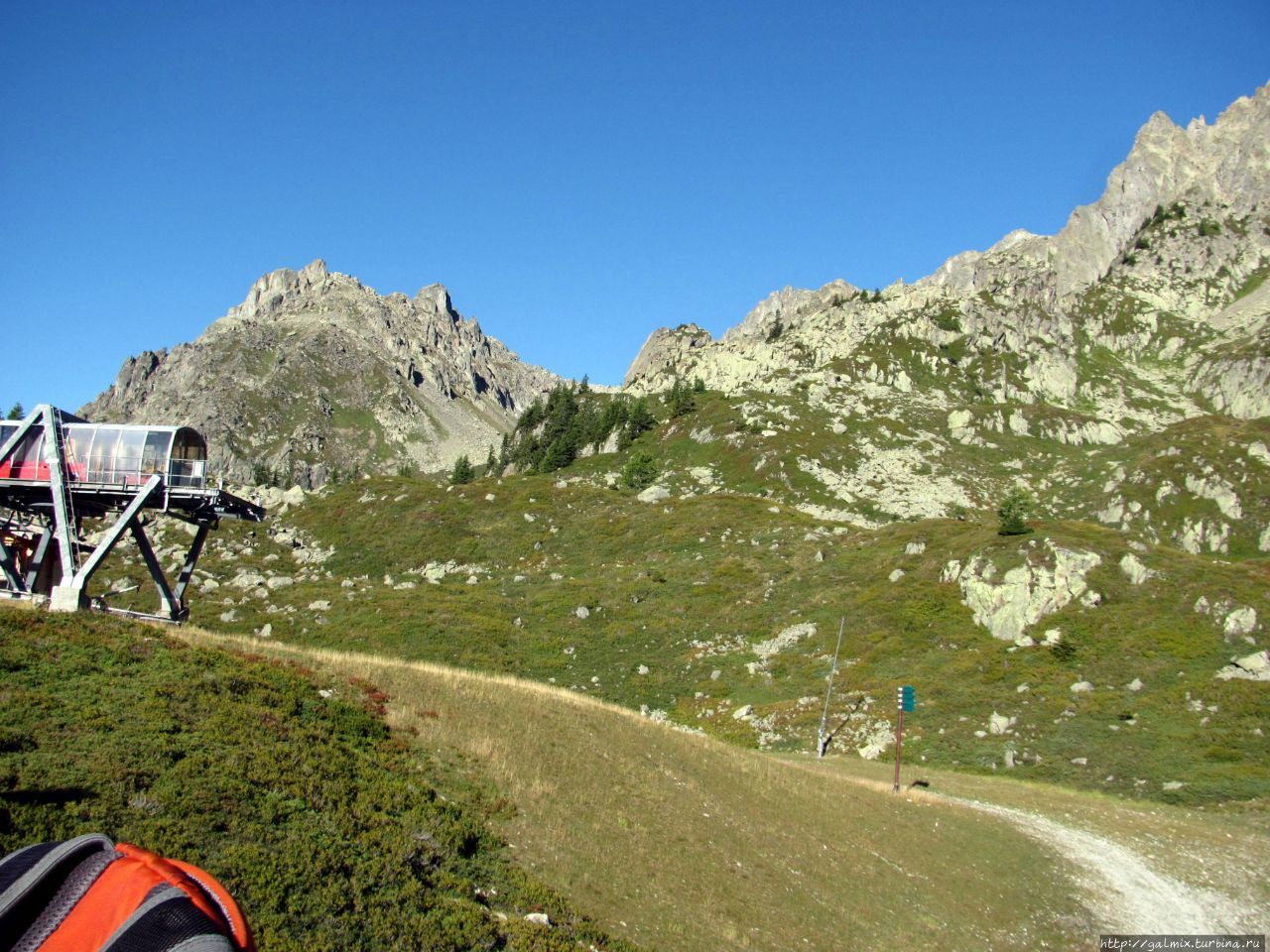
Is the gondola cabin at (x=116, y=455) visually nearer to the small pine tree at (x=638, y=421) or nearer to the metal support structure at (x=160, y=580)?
the metal support structure at (x=160, y=580)

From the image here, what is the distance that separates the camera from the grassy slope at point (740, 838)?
1609cm

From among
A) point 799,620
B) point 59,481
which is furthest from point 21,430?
point 799,620

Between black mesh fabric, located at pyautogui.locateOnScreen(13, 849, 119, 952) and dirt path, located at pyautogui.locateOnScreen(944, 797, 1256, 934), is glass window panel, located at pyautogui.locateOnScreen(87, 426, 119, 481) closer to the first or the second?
black mesh fabric, located at pyautogui.locateOnScreen(13, 849, 119, 952)

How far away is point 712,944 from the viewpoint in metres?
14.4

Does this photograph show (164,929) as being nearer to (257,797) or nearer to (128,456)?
(257,797)

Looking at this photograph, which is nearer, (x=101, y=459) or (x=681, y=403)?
(x=101, y=459)

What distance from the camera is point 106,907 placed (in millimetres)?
3826

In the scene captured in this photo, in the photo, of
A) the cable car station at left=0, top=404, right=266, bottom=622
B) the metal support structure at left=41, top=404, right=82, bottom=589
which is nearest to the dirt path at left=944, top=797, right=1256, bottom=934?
the cable car station at left=0, top=404, right=266, bottom=622

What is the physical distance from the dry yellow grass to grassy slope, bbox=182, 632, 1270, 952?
0.06 meters

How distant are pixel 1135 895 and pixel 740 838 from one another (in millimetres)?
14401

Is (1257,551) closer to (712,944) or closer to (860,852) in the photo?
(860,852)

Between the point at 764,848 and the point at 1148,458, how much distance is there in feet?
474

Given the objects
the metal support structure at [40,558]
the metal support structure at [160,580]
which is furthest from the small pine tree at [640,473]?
the metal support structure at [40,558]

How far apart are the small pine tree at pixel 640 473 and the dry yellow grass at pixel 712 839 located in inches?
3506
